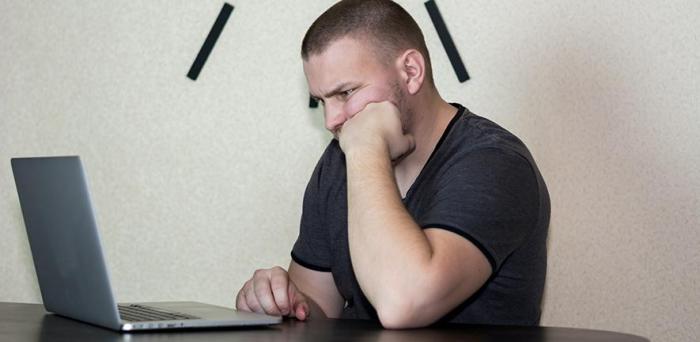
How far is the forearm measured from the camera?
4.55 feet

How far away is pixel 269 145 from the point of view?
2570mm

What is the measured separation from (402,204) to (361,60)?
0.40m

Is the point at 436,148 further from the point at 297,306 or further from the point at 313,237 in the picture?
the point at 297,306

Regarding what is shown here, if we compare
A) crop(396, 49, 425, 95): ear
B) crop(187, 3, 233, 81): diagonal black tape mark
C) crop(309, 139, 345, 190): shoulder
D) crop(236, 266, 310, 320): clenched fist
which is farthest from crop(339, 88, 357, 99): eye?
crop(187, 3, 233, 81): diagonal black tape mark

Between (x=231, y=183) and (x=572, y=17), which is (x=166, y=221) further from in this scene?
(x=572, y=17)

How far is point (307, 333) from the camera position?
4.10 feet

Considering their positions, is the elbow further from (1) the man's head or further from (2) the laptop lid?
(1) the man's head

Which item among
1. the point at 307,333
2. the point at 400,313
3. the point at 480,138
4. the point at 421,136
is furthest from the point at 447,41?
the point at 307,333

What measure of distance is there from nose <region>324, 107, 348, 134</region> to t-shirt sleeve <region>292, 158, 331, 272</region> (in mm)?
241

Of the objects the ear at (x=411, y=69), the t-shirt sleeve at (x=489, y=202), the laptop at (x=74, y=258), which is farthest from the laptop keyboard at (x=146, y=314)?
the ear at (x=411, y=69)

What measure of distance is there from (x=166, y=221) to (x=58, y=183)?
1333 mm

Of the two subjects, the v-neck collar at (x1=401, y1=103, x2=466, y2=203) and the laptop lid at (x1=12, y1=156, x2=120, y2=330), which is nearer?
the laptop lid at (x1=12, y1=156, x2=120, y2=330)

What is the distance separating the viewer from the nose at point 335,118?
1798 millimetres

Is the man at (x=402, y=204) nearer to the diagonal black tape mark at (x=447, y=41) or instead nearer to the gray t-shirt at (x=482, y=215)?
the gray t-shirt at (x=482, y=215)
